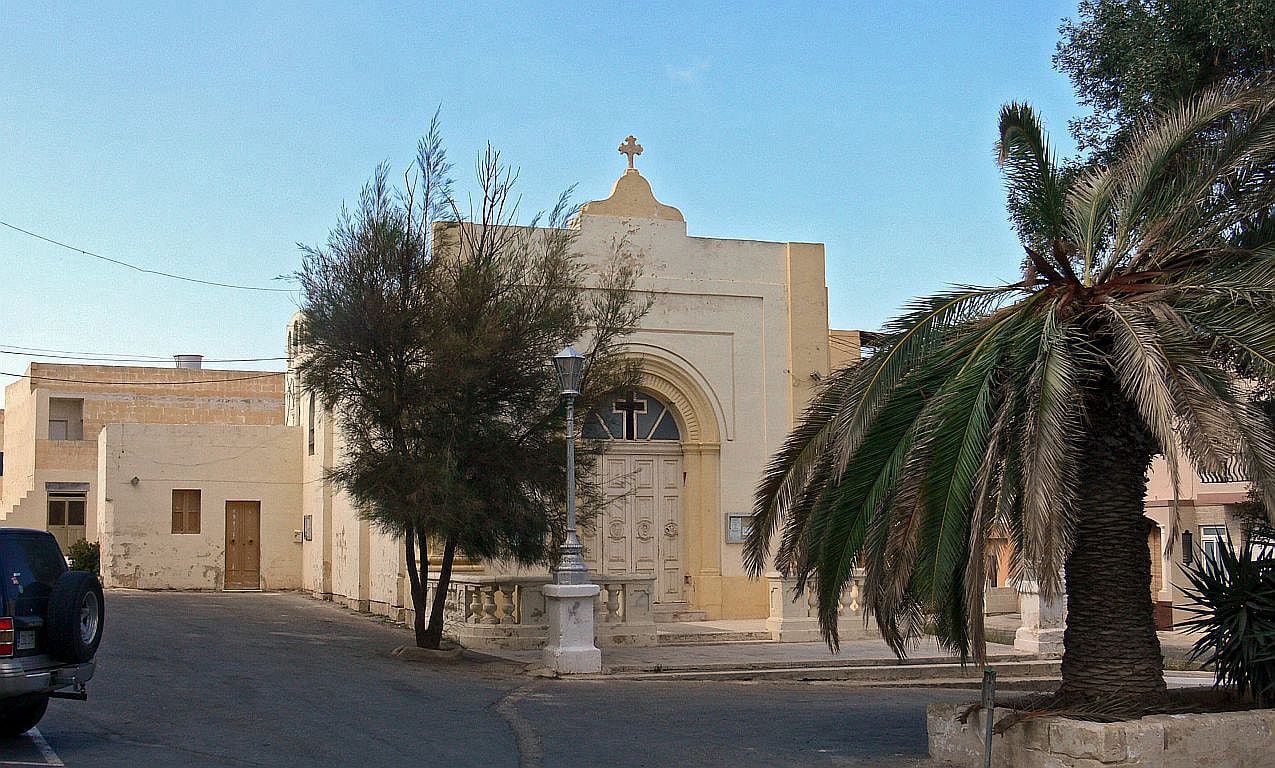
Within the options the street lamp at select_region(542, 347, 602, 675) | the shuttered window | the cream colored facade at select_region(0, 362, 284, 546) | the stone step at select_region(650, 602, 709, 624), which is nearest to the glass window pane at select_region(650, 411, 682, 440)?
the stone step at select_region(650, 602, 709, 624)

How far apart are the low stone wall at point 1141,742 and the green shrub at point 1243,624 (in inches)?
24.6

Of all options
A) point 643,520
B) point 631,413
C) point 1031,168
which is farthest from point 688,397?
point 1031,168

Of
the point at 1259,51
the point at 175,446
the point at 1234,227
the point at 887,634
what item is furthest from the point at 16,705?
the point at 175,446

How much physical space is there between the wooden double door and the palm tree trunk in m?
12.6

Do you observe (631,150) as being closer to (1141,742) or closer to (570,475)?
(570,475)

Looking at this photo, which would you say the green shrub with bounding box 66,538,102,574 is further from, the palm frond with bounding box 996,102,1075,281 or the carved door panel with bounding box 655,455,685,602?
the palm frond with bounding box 996,102,1075,281

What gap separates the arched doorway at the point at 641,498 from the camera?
21469 mm

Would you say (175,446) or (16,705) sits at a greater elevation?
(175,446)

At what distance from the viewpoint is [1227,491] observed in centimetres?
2362

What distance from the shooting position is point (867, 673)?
52.9 ft

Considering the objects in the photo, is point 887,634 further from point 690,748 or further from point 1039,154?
point 1039,154

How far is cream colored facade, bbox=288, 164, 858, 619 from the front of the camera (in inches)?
854

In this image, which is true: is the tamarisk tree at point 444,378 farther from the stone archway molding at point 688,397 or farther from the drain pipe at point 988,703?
the drain pipe at point 988,703

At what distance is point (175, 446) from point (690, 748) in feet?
81.2
